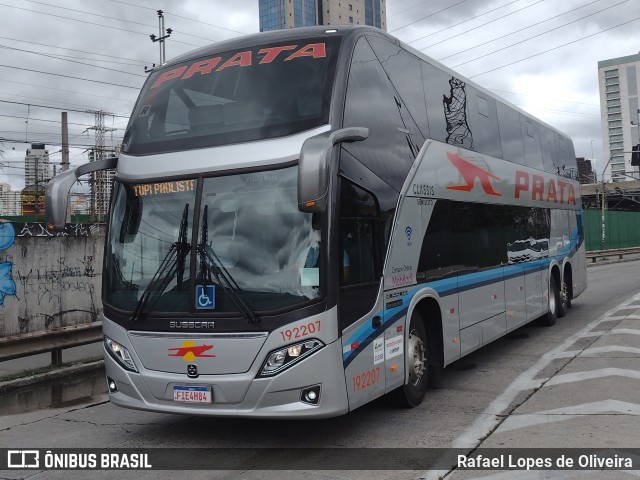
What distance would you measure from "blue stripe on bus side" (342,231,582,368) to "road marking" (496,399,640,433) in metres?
1.54

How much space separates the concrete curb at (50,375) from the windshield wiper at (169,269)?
415cm

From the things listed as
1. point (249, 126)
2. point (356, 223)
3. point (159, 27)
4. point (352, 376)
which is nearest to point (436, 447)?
point (352, 376)

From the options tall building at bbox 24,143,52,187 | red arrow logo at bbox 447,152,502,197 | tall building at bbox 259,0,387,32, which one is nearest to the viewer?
red arrow logo at bbox 447,152,502,197

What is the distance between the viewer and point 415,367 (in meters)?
7.44

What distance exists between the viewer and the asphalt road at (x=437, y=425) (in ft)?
18.5

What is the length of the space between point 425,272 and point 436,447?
2296 mm

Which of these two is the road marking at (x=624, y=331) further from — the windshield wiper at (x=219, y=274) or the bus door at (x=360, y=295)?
the windshield wiper at (x=219, y=274)

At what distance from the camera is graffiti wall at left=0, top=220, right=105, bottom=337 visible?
12172mm

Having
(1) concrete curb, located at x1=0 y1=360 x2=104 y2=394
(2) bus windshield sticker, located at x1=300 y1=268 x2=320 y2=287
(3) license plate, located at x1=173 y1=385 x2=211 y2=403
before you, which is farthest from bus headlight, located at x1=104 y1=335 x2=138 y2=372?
(1) concrete curb, located at x1=0 y1=360 x2=104 y2=394

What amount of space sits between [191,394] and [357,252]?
6.59 ft

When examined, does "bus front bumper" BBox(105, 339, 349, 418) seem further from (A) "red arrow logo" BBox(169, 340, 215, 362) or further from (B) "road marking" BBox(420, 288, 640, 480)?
(B) "road marking" BBox(420, 288, 640, 480)

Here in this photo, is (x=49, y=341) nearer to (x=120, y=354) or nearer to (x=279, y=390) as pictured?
(x=120, y=354)

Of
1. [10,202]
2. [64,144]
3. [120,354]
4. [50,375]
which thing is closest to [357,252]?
[120,354]

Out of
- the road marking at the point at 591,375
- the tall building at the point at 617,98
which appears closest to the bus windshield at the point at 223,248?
the road marking at the point at 591,375
